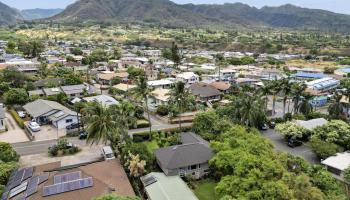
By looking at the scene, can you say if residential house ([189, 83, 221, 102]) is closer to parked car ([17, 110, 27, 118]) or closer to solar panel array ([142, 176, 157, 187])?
parked car ([17, 110, 27, 118])

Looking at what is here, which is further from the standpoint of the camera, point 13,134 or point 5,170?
point 13,134

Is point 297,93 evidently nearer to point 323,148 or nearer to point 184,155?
point 323,148

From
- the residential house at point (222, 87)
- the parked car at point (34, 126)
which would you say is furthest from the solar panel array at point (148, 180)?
the residential house at point (222, 87)

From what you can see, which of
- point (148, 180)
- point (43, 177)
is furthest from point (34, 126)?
point (148, 180)

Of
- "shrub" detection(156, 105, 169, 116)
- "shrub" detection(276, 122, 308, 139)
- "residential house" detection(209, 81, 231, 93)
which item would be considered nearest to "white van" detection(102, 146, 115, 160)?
"shrub" detection(156, 105, 169, 116)

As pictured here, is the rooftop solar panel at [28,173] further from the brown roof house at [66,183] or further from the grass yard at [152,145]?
the grass yard at [152,145]

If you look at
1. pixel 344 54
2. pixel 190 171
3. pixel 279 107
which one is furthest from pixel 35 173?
pixel 344 54

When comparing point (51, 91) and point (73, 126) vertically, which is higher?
point (51, 91)
